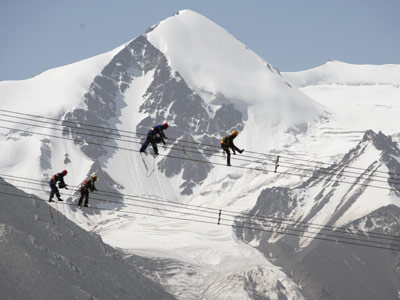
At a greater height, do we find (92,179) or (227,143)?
(227,143)

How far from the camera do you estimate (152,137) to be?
6425 cm

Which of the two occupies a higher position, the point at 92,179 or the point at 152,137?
the point at 152,137

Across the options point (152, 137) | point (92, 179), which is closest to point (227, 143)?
point (152, 137)

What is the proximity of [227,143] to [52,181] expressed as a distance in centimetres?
1440

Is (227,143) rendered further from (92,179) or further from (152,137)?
(92,179)

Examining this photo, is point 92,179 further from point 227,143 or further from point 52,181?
point 227,143

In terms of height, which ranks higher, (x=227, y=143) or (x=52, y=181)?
(x=227, y=143)

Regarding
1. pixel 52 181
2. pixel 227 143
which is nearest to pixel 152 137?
pixel 227 143

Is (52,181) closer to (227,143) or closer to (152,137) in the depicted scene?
(152,137)

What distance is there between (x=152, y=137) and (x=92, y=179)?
→ 22.8 feet

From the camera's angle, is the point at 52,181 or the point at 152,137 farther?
the point at 52,181

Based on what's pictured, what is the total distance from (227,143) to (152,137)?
231 inches

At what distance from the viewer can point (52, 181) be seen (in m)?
68.9

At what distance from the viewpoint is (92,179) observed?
6800 centimetres
